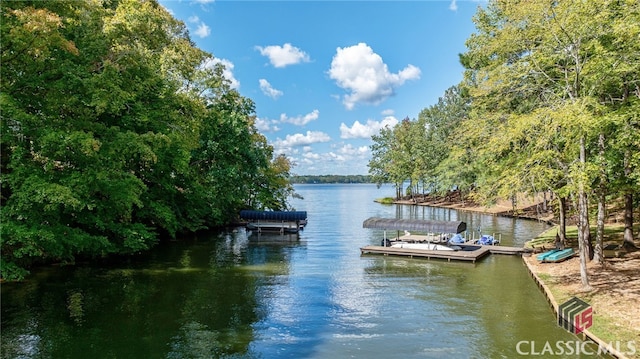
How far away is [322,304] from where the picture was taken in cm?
1809

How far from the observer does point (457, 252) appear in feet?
91.2

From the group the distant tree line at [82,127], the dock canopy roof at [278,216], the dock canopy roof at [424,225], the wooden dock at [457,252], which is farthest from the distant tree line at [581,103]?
the dock canopy roof at [278,216]

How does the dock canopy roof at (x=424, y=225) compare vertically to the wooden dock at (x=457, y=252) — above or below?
above

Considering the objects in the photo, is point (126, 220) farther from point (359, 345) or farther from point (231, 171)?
point (359, 345)

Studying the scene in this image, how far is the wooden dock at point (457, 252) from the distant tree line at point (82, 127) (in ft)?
50.2

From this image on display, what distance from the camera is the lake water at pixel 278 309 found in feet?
43.6

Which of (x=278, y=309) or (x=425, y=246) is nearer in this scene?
(x=278, y=309)

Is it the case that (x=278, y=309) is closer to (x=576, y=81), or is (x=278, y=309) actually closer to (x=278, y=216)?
(x=576, y=81)

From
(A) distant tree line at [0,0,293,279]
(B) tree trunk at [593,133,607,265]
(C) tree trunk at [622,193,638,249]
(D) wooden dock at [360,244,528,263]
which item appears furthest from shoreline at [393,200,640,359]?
(A) distant tree line at [0,0,293,279]

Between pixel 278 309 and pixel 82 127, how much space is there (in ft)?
45.8

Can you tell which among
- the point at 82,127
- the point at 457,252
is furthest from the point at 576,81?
the point at 82,127

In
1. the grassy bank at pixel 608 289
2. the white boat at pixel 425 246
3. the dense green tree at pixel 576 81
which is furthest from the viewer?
the white boat at pixel 425 246

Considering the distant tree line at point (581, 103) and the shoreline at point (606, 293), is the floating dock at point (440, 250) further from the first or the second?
the distant tree line at point (581, 103)

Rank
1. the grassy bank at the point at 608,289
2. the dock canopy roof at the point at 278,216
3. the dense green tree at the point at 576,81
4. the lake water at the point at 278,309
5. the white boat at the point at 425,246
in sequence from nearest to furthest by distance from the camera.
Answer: the grassy bank at the point at 608,289 → the lake water at the point at 278,309 → the dense green tree at the point at 576,81 → the white boat at the point at 425,246 → the dock canopy roof at the point at 278,216
